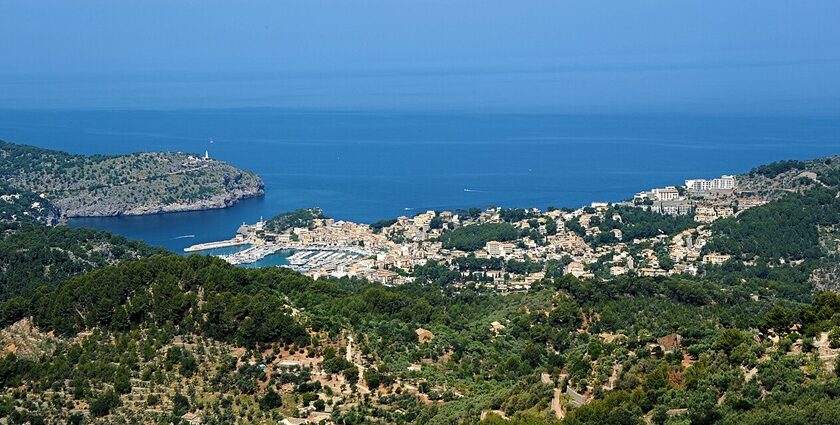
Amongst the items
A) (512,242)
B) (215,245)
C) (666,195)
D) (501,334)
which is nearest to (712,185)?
(666,195)

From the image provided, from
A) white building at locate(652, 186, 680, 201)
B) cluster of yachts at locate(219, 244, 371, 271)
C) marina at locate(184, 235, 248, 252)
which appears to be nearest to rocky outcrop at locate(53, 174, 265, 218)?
marina at locate(184, 235, 248, 252)

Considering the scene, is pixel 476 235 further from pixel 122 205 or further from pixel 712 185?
pixel 122 205

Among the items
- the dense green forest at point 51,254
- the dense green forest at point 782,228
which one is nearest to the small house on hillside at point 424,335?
the dense green forest at point 51,254

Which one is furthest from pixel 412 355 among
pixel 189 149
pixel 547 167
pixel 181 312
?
pixel 189 149

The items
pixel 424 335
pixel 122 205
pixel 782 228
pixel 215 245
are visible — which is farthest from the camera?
pixel 122 205

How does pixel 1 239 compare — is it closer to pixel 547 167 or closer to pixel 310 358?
pixel 310 358
